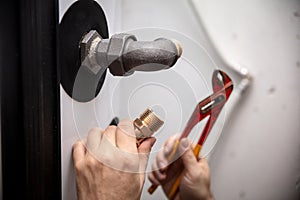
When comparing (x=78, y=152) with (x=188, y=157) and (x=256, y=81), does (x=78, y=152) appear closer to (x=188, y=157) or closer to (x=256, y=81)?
(x=188, y=157)

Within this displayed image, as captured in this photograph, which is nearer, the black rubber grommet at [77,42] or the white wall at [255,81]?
the black rubber grommet at [77,42]

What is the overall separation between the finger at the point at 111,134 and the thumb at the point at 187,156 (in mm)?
94

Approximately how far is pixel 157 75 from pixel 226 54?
6.0 inches

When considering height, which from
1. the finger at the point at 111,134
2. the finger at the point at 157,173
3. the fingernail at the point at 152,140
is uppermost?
the finger at the point at 111,134

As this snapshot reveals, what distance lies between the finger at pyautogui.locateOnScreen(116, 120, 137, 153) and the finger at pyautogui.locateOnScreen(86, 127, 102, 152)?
27 millimetres

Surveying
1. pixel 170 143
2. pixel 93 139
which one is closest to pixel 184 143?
pixel 170 143

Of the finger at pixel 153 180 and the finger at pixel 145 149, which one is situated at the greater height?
the finger at pixel 145 149

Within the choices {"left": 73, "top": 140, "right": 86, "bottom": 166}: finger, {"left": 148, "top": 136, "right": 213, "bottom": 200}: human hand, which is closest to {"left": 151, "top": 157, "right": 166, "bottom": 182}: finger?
{"left": 148, "top": 136, "right": 213, "bottom": 200}: human hand

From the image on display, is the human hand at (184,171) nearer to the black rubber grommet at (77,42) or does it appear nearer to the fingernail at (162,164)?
the fingernail at (162,164)

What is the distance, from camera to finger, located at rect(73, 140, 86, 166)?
0.37 meters

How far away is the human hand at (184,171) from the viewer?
0.40 m

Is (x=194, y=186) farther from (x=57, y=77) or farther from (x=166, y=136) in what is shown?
(x=57, y=77)

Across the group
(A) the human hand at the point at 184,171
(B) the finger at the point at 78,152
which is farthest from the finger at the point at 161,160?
(B) the finger at the point at 78,152

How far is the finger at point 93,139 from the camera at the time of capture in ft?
1.25
